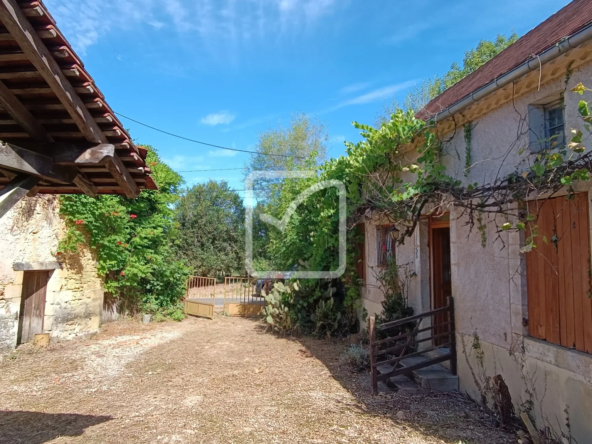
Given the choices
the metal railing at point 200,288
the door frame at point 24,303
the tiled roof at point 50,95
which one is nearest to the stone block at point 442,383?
the tiled roof at point 50,95

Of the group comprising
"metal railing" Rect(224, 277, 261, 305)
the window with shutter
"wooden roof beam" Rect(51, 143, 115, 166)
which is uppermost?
"wooden roof beam" Rect(51, 143, 115, 166)

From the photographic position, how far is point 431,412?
4520 millimetres

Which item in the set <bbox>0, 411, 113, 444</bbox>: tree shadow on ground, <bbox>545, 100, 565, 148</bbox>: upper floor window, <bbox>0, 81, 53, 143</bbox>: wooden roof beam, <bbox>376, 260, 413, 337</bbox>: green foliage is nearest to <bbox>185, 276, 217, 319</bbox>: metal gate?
<bbox>376, 260, 413, 337</bbox>: green foliage

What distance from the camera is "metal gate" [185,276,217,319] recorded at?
12.0 metres

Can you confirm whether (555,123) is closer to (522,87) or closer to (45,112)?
(522,87)

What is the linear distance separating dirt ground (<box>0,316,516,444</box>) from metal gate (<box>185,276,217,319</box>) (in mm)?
3823

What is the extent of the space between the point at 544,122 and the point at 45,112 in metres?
4.76

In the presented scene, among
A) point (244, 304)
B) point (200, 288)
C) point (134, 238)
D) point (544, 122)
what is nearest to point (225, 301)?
point (244, 304)

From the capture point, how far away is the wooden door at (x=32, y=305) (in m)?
7.94

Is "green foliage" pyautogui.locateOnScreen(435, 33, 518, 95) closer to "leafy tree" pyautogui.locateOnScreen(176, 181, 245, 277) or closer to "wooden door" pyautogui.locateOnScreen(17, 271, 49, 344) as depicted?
"leafy tree" pyautogui.locateOnScreen(176, 181, 245, 277)

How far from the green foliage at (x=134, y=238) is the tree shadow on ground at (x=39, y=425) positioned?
462 cm

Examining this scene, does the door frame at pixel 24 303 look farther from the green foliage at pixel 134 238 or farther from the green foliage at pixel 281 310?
the green foliage at pixel 281 310

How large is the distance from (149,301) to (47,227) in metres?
3.96

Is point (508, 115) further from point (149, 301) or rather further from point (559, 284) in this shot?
point (149, 301)
